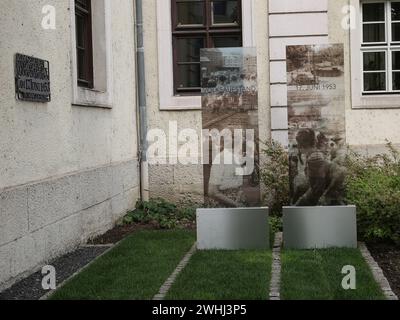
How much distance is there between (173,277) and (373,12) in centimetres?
653

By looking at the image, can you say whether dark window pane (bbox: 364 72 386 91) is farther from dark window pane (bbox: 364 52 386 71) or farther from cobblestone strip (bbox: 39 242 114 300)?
cobblestone strip (bbox: 39 242 114 300)

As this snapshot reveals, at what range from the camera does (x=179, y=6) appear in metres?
11.5

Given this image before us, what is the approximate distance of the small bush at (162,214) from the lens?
10.1 m

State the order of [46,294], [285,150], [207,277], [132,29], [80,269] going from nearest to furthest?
[46,294] < [207,277] < [80,269] < [285,150] < [132,29]

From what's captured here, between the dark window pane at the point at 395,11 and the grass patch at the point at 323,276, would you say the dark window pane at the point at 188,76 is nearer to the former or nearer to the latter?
the dark window pane at the point at 395,11

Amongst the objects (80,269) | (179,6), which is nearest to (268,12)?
(179,6)

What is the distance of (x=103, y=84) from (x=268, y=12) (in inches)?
119

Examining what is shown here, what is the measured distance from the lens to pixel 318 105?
7.45 meters

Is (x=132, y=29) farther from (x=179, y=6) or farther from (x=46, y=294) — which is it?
(x=46, y=294)

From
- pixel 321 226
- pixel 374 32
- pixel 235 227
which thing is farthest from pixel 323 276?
pixel 374 32

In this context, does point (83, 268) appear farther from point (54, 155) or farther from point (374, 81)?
point (374, 81)

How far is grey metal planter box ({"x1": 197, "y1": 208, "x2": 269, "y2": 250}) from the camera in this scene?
7574 millimetres

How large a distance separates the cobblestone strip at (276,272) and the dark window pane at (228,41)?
3977 millimetres

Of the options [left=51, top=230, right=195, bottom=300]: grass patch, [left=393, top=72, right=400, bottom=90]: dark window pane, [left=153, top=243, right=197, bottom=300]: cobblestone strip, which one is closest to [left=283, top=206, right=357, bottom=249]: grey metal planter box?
[left=153, top=243, right=197, bottom=300]: cobblestone strip
